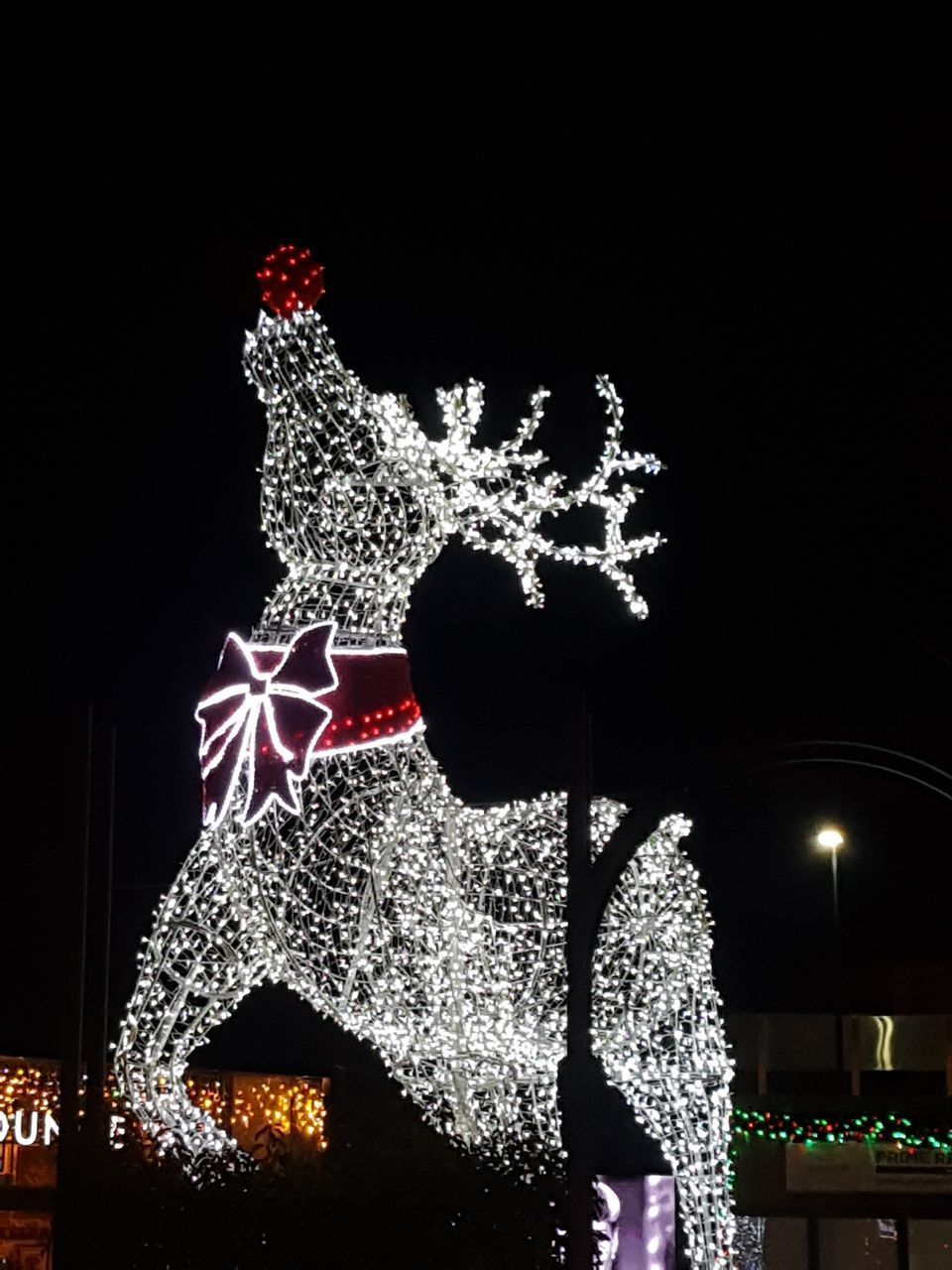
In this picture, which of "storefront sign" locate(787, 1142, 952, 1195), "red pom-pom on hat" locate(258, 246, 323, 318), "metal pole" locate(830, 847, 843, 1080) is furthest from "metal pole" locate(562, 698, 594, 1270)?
"metal pole" locate(830, 847, 843, 1080)

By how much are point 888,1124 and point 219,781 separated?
853 cm

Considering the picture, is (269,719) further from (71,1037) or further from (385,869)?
(71,1037)

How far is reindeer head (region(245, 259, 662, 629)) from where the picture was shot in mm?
8828

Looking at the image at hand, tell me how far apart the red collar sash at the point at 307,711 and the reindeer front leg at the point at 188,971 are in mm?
280

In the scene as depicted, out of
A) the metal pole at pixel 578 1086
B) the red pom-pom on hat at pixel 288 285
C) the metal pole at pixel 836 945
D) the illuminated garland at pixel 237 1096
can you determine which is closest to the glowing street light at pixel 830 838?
the metal pole at pixel 836 945

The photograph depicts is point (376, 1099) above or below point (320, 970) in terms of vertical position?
below

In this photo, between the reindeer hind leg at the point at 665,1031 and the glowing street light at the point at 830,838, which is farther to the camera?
the glowing street light at the point at 830,838

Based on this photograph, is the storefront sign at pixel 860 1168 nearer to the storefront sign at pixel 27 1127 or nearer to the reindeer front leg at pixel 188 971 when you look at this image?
the storefront sign at pixel 27 1127

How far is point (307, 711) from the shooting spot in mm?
8742

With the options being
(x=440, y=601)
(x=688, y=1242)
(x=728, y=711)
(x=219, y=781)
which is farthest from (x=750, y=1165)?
(x=219, y=781)

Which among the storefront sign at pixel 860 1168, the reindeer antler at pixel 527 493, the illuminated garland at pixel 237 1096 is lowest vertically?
the storefront sign at pixel 860 1168

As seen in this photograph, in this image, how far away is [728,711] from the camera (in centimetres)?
1603

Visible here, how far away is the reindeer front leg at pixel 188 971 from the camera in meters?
8.87

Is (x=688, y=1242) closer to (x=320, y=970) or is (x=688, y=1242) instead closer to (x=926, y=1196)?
(x=320, y=970)
